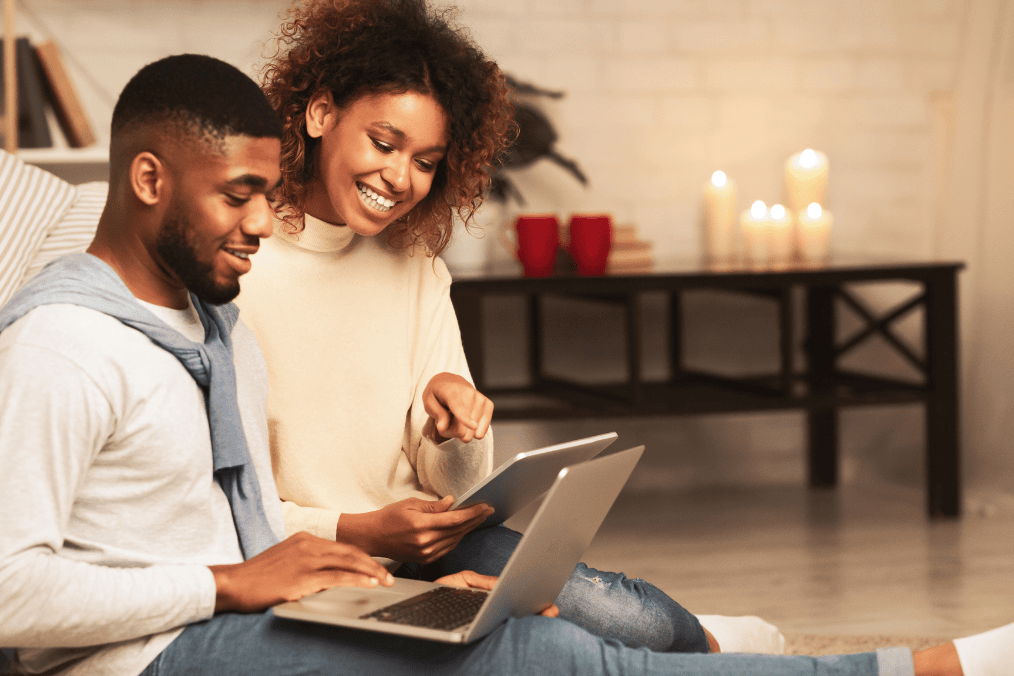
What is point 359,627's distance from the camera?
2.60 feet

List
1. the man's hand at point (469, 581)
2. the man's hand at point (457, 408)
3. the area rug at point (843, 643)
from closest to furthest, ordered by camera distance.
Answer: the man's hand at point (469, 581), the man's hand at point (457, 408), the area rug at point (843, 643)

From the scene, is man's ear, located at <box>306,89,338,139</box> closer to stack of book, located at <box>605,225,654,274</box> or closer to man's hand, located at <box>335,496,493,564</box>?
man's hand, located at <box>335,496,493,564</box>

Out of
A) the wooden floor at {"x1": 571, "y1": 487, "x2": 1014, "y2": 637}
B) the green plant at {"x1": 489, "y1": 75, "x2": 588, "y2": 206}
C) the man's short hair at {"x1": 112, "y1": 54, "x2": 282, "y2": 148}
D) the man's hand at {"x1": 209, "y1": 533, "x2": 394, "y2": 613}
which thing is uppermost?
the green plant at {"x1": 489, "y1": 75, "x2": 588, "y2": 206}

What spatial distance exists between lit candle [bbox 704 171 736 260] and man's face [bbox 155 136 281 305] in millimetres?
1721

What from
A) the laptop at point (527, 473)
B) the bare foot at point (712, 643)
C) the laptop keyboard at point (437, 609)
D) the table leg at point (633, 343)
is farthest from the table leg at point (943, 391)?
the laptop keyboard at point (437, 609)

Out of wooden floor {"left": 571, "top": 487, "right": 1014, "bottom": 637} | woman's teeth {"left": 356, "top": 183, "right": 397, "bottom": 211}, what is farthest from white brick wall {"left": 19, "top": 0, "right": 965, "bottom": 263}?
woman's teeth {"left": 356, "top": 183, "right": 397, "bottom": 211}

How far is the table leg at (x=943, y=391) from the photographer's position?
2.24 m

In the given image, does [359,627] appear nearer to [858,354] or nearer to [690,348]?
[690,348]

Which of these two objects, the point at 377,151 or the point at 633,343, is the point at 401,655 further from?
the point at 633,343

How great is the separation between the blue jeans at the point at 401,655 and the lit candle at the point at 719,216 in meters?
1.68

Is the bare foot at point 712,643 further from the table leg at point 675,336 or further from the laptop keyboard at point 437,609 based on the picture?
the table leg at point 675,336

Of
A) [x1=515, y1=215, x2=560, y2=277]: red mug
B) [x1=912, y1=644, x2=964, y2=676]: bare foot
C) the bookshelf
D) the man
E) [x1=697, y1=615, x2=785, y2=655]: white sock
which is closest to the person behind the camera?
the man

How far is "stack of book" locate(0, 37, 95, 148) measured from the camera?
208 cm

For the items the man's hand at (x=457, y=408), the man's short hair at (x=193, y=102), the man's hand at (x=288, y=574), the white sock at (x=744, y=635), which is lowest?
the white sock at (x=744, y=635)
